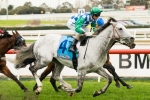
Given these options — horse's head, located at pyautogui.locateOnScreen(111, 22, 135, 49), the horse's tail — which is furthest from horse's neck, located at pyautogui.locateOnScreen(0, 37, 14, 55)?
horse's head, located at pyautogui.locateOnScreen(111, 22, 135, 49)

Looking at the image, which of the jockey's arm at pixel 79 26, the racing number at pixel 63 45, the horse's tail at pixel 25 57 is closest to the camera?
the jockey's arm at pixel 79 26

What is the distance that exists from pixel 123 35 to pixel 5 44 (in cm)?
254

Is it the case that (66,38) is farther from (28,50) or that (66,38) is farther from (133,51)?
(133,51)

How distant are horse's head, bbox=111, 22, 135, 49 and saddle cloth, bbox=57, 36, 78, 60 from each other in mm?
823

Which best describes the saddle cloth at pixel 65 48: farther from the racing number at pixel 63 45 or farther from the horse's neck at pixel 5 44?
the horse's neck at pixel 5 44

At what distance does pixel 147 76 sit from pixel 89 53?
3.44m

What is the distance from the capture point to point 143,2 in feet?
202

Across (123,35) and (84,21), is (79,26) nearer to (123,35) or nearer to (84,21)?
(84,21)

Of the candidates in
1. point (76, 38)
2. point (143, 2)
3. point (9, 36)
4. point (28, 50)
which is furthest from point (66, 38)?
point (143, 2)

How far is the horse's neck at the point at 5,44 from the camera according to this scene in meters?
8.20

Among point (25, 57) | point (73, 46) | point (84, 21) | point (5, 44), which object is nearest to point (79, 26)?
point (84, 21)

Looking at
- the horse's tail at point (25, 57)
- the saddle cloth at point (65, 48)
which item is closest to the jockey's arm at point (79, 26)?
the saddle cloth at point (65, 48)

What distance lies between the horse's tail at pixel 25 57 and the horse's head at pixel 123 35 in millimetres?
1801

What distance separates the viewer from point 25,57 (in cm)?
792
